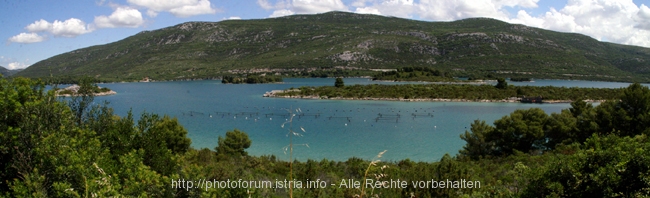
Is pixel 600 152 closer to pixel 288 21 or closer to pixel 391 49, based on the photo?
pixel 391 49

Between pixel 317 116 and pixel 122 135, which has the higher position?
Answer: pixel 122 135

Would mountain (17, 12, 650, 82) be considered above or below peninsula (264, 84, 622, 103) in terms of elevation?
above

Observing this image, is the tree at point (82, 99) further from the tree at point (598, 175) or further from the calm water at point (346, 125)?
the tree at point (598, 175)

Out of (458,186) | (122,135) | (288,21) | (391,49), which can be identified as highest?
(288,21)

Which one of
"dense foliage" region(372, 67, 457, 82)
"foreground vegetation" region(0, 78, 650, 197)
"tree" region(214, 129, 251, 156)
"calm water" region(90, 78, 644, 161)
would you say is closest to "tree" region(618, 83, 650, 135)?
"foreground vegetation" region(0, 78, 650, 197)

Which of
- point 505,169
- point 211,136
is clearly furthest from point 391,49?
point 505,169

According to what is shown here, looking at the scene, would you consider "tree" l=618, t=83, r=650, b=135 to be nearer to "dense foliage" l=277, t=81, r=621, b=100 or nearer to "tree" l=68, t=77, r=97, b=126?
"tree" l=68, t=77, r=97, b=126

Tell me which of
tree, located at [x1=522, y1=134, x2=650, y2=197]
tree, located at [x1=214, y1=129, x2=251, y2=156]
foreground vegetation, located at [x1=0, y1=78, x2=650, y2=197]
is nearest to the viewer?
tree, located at [x1=522, y1=134, x2=650, y2=197]
